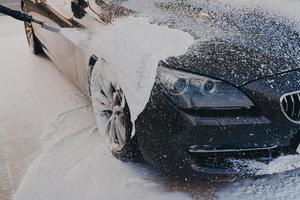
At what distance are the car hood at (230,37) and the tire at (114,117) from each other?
1.76 ft

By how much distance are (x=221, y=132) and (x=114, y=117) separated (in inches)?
41.2

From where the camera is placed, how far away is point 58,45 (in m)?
4.36

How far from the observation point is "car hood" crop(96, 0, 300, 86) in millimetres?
2525

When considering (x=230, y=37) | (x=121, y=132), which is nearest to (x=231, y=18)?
(x=230, y=37)

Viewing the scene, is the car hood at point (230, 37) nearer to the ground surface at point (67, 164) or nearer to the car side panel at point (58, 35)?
the ground surface at point (67, 164)

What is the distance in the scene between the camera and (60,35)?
4.12m

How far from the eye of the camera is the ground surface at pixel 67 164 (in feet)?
9.85

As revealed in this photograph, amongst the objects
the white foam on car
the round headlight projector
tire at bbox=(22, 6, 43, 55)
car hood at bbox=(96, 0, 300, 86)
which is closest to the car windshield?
car hood at bbox=(96, 0, 300, 86)

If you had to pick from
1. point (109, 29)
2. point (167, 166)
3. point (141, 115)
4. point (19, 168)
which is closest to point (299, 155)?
point (167, 166)

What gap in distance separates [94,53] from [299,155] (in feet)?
5.14

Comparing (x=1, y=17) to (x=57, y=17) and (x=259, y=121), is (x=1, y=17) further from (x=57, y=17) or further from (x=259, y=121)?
(x=259, y=121)

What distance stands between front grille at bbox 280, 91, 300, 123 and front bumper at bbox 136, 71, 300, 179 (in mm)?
25

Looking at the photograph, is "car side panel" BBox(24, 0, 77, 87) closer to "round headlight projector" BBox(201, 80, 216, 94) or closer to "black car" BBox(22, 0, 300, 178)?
"black car" BBox(22, 0, 300, 178)

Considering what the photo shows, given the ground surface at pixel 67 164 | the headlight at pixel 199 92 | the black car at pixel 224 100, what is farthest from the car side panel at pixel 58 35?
the headlight at pixel 199 92
